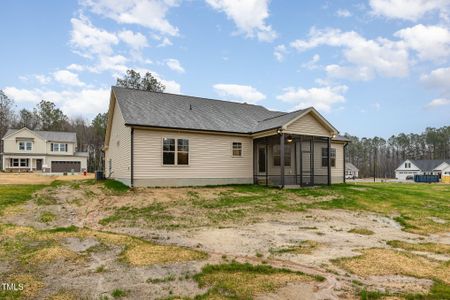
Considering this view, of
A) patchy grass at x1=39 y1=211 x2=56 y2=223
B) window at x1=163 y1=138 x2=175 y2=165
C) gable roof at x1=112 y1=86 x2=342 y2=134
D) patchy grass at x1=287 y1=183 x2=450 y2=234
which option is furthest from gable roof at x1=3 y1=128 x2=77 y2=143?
patchy grass at x1=287 y1=183 x2=450 y2=234

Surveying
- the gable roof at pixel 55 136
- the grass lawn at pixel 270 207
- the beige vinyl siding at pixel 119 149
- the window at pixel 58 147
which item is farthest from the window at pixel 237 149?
the window at pixel 58 147

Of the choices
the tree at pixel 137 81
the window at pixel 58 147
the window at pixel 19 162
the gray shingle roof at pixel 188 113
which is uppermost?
the tree at pixel 137 81

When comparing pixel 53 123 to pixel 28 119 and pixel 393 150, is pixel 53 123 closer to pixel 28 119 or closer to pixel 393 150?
pixel 28 119

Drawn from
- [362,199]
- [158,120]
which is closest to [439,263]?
[362,199]

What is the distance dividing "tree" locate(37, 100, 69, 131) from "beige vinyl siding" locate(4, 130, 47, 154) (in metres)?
→ 19.9

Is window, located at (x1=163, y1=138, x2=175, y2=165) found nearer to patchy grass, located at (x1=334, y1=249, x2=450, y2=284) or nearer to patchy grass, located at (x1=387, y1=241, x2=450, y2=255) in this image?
patchy grass, located at (x1=387, y1=241, x2=450, y2=255)

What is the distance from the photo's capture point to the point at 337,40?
21.3 m

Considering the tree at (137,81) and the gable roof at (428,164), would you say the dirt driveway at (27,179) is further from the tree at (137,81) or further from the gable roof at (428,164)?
the gable roof at (428,164)

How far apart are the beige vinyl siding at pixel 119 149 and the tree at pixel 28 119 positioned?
49.9 m

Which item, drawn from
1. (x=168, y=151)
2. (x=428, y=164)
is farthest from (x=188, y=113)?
(x=428, y=164)

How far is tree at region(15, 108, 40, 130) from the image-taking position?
64.5m

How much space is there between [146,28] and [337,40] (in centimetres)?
1289

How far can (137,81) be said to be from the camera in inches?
2036

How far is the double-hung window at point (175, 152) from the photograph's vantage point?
17.9 meters
